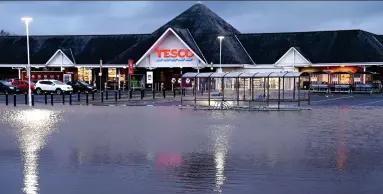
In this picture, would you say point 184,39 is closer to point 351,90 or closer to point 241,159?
point 351,90

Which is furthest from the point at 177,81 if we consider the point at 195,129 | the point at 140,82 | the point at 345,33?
the point at 195,129

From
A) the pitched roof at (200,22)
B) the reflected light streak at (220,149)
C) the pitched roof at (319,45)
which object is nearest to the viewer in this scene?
the reflected light streak at (220,149)

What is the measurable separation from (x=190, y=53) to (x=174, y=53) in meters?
1.98

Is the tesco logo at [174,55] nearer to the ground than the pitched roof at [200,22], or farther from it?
nearer to the ground

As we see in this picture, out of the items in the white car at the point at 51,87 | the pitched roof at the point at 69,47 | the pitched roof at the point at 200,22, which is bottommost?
the white car at the point at 51,87

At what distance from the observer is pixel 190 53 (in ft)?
188

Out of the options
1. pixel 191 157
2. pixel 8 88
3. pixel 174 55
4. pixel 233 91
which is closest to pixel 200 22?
pixel 174 55

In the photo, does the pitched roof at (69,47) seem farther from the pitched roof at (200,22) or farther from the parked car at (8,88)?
the parked car at (8,88)

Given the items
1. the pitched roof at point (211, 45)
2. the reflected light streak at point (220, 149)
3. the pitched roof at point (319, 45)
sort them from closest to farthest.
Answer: the reflected light streak at point (220, 149), the pitched roof at point (319, 45), the pitched roof at point (211, 45)

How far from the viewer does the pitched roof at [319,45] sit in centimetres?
5556

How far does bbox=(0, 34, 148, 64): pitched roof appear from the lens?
63094mm

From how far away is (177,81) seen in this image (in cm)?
6112

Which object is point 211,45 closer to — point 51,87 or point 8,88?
point 51,87

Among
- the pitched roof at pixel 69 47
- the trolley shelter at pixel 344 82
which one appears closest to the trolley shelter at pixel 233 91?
the trolley shelter at pixel 344 82
